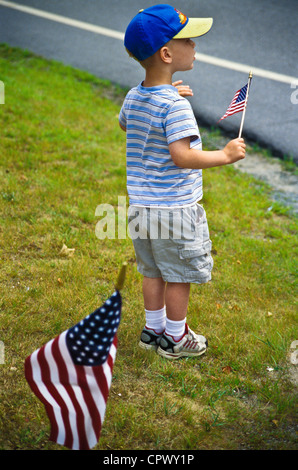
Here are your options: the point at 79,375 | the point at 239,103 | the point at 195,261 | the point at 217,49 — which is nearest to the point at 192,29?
the point at 239,103

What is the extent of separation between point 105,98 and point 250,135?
1.95 metres

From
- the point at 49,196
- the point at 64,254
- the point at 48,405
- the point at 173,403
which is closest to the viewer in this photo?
the point at 48,405

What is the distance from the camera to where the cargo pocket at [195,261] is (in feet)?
8.78

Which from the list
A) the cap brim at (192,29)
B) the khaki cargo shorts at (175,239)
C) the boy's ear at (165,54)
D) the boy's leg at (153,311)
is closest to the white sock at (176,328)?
the boy's leg at (153,311)

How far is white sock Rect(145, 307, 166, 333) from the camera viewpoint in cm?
298

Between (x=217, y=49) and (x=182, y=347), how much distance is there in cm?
599

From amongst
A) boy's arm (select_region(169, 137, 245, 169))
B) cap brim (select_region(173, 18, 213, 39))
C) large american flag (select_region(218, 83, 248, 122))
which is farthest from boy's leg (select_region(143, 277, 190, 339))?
cap brim (select_region(173, 18, 213, 39))

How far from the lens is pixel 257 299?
3441 mm

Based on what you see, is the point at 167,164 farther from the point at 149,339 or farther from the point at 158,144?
the point at 149,339

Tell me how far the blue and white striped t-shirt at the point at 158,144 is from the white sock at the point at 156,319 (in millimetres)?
688

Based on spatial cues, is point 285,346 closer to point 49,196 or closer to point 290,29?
point 49,196

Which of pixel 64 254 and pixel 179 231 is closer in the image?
pixel 179 231
